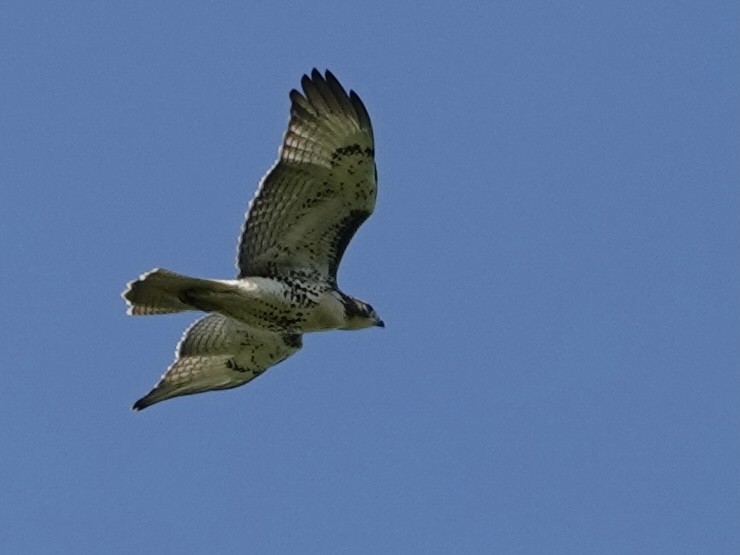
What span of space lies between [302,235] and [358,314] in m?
0.78

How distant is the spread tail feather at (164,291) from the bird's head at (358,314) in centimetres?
107

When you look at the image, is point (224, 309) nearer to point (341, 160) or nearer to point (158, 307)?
point (158, 307)

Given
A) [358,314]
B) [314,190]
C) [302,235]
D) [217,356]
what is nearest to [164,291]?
[302,235]

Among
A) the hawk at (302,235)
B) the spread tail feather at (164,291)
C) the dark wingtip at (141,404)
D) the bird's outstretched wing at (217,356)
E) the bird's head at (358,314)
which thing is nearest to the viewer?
the spread tail feather at (164,291)

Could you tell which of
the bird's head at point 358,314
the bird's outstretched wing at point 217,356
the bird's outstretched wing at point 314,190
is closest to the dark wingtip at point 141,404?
the bird's outstretched wing at point 217,356

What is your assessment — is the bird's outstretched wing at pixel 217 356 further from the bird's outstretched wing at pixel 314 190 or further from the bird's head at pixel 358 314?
the bird's outstretched wing at pixel 314 190

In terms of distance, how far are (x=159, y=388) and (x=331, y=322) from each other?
72.3 inches

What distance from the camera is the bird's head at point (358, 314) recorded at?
15453mm

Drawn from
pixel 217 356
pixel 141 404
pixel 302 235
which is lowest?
pixel 141 404

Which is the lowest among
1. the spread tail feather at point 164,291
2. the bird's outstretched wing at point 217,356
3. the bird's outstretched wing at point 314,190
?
the spread tail feather at point 164,291

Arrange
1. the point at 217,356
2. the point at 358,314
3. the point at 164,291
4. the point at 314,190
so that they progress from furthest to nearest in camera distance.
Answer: the point at 217,356
the point at 358,314
the point at 314,190
the point at 164,291

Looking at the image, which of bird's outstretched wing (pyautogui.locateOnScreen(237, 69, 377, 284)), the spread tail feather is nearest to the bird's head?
bird's outstretched wing (pyautogui.locateOnScreen(237, 69, 377, 284))

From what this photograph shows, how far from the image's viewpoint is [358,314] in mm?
15492

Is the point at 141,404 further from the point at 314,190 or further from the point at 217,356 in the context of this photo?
the point at 314,190
